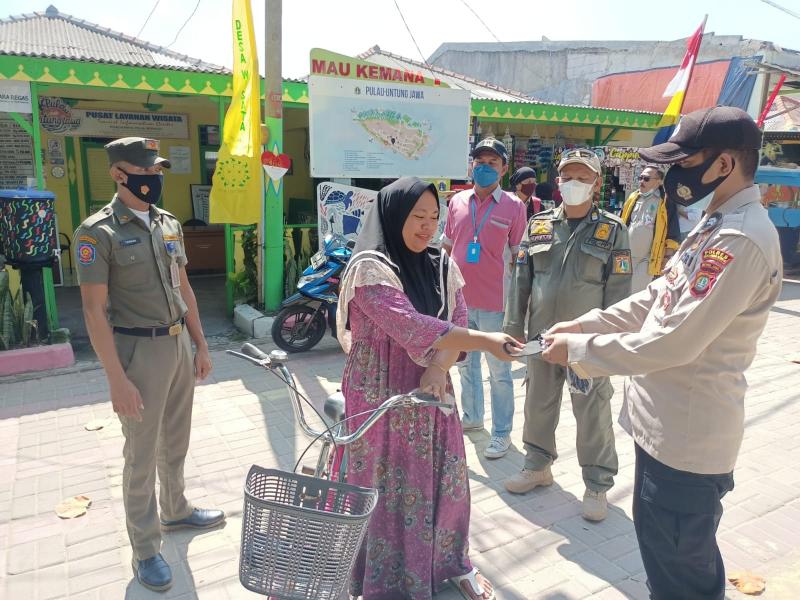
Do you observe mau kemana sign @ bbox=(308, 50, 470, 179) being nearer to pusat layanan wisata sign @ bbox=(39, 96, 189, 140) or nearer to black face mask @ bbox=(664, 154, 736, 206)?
pusat layanan wisata sign @ bbox=(39, 96, 189, 140)

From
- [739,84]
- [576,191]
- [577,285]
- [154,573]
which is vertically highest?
[739,84]

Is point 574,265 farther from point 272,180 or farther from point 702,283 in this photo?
point 272,180

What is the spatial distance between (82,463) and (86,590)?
52.5 inches

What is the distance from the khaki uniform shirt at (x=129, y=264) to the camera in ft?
8.09

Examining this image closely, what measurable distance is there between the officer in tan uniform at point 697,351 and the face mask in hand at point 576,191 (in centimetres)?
109

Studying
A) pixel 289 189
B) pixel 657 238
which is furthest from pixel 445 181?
pixel 289 189

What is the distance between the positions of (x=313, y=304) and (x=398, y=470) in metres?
3.84

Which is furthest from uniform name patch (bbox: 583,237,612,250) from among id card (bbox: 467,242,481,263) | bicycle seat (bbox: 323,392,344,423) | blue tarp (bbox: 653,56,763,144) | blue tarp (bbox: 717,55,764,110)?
blue tarp (bbox: 717,55,764,110)

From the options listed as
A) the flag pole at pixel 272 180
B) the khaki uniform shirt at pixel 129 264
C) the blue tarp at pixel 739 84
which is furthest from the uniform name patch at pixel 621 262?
the blue tarp at pixel 739 84

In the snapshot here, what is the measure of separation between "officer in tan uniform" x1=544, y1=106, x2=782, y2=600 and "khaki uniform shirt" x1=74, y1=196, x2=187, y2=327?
1.77 metres

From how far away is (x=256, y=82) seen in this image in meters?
5.80

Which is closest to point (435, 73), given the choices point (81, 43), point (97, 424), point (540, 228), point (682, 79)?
point (682, 79)

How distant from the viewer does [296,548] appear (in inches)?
63.6

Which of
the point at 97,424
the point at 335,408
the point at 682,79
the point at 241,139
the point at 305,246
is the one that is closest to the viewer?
the point at 335,408
